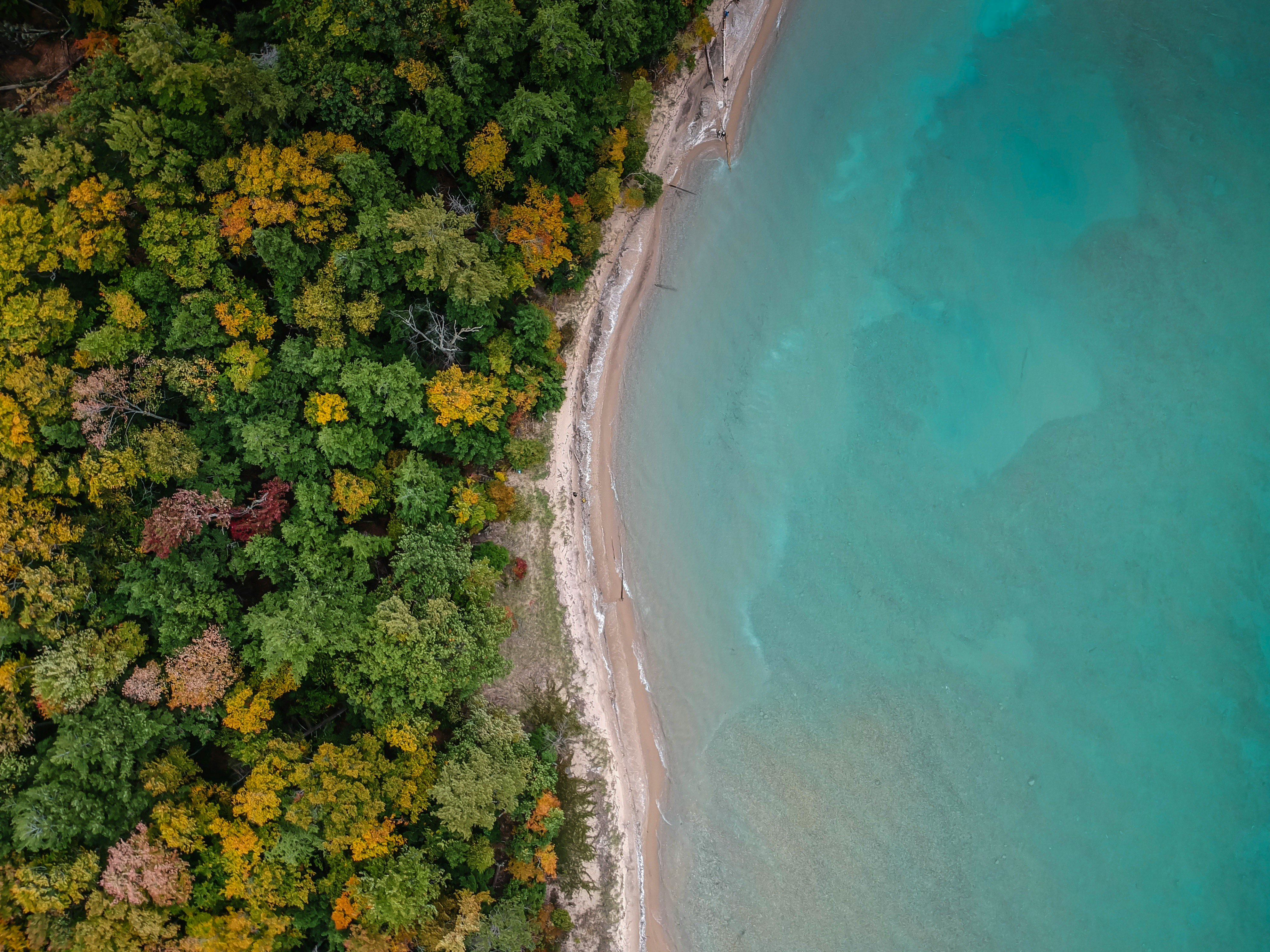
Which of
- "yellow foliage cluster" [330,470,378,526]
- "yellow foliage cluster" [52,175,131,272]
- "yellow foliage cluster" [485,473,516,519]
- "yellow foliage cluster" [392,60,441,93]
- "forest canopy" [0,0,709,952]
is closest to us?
"forest canopy" [0,0,709,952]

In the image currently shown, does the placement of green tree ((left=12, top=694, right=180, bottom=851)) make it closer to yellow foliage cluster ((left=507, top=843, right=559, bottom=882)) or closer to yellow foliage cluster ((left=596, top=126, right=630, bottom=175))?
yellow foliage cluster ((left=507, top=843, right=559, bottom=882))

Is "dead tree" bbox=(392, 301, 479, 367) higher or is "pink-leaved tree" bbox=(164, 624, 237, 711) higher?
"dead tree" bbox=(392, 301, 479, 367)

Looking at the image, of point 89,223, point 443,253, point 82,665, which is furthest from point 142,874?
point 443,253

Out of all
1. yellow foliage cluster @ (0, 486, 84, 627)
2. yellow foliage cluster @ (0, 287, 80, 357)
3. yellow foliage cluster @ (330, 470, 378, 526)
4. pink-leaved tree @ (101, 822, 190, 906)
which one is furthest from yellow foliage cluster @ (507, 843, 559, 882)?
yellow foliage cluster @ (0, 287, 80, 357)

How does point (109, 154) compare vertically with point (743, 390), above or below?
above

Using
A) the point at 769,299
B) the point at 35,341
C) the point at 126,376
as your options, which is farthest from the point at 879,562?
the point at 35,341

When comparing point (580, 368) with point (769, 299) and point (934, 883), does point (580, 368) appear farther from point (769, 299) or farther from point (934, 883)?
point (934, 883)
